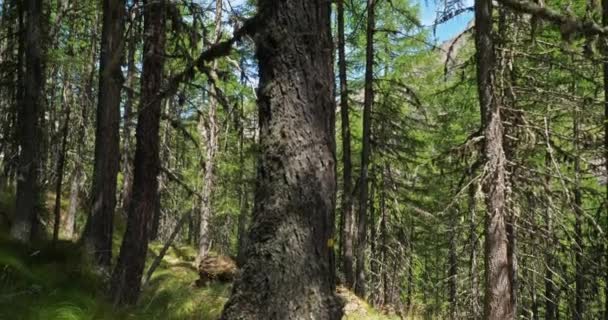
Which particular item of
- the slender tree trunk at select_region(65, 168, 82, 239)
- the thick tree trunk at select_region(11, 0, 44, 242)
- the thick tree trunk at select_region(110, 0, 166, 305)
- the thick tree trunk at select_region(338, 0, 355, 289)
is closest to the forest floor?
the thick tree trunk at select_region(110, 0, 166, 305)

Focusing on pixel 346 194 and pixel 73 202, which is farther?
pixel 73 202

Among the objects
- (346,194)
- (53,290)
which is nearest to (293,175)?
(53,290)

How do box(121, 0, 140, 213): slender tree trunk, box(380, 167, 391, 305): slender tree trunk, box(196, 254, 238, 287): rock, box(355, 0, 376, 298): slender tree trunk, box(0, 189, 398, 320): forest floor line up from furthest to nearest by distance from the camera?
box(380, 167, 391, 305): slender tree trunk, box(355, 0, 376, 298): slender tree trunk, box(196, 254, 238, 287): rock, box(121, 0, 140, 213): slender tree trunk, box(0, 189, 398, 320): forest floor

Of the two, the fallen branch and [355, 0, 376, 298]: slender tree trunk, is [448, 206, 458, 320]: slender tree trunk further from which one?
the fallen branch

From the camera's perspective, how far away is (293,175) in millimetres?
3396

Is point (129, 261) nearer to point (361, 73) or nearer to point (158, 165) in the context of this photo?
point (158, 165)

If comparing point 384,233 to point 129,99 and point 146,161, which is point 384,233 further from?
point 146,161

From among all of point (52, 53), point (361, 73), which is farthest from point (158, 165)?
point (361, 73)

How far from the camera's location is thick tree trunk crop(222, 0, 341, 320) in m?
3.27

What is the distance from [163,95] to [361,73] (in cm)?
1423

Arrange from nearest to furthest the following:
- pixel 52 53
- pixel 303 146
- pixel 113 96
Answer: pixel 303 146
pixel 113 96
pixel 52 53

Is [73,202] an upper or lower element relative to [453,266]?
upper

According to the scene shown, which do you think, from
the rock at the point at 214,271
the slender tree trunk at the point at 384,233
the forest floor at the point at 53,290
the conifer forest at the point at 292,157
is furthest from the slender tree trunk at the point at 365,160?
the forest floor at the point at 53,290

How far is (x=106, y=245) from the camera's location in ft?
30.8
